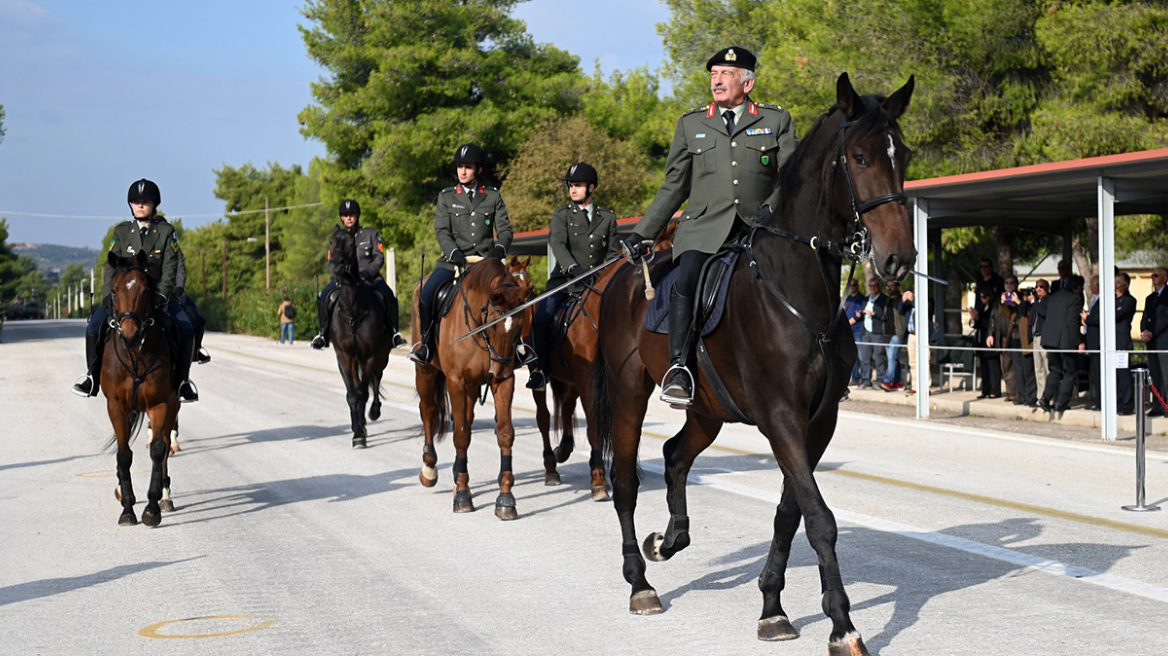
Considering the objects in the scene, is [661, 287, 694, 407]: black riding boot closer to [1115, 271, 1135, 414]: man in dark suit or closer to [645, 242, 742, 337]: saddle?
[645, 242, 742, 337]: saddle

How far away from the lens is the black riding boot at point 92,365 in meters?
10.6

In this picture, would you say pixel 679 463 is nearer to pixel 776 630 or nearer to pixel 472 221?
pixel 776 630

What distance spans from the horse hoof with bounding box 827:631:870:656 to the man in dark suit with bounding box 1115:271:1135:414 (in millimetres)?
13455

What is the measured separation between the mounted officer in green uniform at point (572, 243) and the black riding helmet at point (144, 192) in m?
3.55

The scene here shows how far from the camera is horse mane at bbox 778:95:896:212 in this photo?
223 inches

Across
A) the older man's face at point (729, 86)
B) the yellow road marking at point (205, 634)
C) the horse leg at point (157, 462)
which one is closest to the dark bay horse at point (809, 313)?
the older man's face at point (729, 86)

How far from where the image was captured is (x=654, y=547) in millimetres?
7504

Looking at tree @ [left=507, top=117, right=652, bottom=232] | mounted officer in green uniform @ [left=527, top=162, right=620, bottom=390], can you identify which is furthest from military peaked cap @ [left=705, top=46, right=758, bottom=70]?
tree @ [left=507, top=117, right=652, bottom=232]

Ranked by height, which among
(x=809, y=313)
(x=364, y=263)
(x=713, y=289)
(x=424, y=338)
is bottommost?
(x=424, y=338)

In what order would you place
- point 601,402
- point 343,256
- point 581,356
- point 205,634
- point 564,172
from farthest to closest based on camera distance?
point 564,172
point 343,256
point 581,356
point 601,402
point 205,634

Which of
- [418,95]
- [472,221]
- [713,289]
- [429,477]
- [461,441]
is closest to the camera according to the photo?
[713,289]

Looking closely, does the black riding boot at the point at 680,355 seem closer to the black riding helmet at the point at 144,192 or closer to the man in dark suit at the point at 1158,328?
the black riding helmet at the point at 144,192

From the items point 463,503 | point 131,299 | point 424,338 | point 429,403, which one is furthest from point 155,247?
point 463,503

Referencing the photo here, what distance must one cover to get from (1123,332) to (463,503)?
1147 cm
